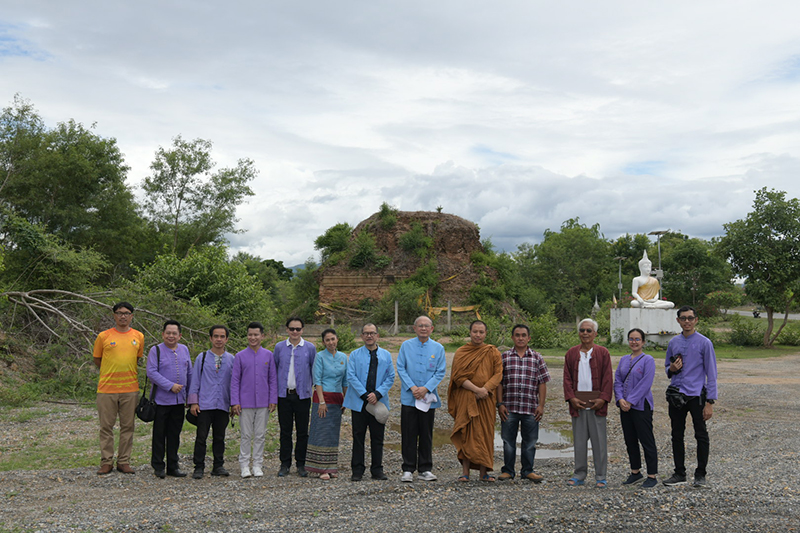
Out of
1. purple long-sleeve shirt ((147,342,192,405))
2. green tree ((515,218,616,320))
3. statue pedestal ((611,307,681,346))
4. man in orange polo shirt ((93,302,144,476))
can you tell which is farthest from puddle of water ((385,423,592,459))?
A: green tree ((515,218,616,320))

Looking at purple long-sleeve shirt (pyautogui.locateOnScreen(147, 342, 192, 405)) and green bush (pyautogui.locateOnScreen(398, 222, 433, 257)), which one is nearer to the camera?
purple long-sleeve shirt (pyautogui.locateOnScreen(147, 342, 192, 405))

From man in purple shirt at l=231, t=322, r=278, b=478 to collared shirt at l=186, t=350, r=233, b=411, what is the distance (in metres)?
0.12

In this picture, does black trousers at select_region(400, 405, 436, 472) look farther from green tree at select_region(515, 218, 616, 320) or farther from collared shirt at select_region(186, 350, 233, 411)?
green tree at select_region(515, 218, 616, 320)

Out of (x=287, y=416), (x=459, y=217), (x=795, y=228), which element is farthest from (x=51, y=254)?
(x=459, y=217)

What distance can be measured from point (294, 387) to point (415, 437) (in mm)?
1308

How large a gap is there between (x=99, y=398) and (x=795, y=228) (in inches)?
997

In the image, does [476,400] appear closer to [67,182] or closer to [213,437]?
[213,437]

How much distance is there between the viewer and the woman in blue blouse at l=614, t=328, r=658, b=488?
18.2 ft

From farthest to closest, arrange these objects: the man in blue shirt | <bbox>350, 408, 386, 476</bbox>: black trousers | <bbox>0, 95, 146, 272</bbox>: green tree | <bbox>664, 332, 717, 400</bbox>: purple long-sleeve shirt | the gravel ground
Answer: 1. <bbox>0, 95, 146, 272</bbox>: green tree
2. <bbox>350, 408, 386, 476</bbox>: black trousers
3. the man in blue shirt
4. <bbox>664, 332, 717, 400</bbox>: purple long-sleeve shirt
5. the gravel ground

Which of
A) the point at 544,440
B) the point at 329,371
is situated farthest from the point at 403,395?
the point at 544,440

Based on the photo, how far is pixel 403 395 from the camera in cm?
591

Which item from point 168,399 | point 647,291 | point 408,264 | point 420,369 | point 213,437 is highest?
point 408,264

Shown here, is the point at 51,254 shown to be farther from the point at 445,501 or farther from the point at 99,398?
the point at 445,501

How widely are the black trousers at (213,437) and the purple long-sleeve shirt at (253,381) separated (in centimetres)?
30
